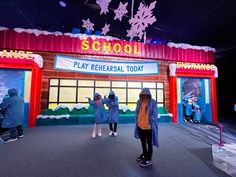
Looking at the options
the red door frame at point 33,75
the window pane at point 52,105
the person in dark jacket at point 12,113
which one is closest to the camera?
the person in dark jacket at point 12,113

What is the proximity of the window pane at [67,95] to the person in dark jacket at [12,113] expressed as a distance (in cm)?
212

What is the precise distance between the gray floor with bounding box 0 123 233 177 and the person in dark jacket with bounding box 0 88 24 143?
1.46ft

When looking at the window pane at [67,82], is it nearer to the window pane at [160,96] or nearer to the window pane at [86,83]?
the window pane at [86,83]

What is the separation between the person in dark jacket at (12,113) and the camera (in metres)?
4.15

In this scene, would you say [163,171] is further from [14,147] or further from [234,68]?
[234,68]

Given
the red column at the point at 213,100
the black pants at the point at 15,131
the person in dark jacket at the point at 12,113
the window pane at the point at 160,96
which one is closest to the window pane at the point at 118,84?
the window pane at the point at 160,96

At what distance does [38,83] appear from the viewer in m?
6.15

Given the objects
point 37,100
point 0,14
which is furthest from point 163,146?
point 0,14

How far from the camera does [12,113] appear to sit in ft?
13.9

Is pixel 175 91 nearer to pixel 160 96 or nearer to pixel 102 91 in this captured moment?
pixel 160 96

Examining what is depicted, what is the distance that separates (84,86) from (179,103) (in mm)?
5117

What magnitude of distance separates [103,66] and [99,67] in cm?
21

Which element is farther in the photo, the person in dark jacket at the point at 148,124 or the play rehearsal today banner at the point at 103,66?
the play rehearsal today banner at the point at 103,66

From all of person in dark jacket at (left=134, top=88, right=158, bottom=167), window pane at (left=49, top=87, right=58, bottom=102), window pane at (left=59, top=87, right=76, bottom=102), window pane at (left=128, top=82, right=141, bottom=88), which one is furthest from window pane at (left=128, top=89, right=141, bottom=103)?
person in dark jacket at (left=134, top=88, right=158, bottom=167)
